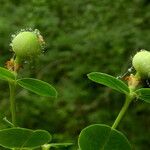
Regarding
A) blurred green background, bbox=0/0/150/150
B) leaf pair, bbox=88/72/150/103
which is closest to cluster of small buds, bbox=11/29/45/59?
leaf pair, bbox=88/72/150/103

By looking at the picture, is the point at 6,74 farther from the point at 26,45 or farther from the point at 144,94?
the point at 144,94

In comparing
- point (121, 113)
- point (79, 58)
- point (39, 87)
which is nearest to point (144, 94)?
point (121, 113)

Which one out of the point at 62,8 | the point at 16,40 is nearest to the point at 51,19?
the point at 62,8

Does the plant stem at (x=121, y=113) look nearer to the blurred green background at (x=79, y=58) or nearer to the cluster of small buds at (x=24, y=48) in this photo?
the cluster of small buds at (x=24, y=48)

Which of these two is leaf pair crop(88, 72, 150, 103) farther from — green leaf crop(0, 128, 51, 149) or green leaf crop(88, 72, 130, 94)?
green leaf crop(0, 128, 51, 149)

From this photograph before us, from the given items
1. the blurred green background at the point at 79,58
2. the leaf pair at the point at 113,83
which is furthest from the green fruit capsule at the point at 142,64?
Answer: the blurred green background at the point at 79,58
